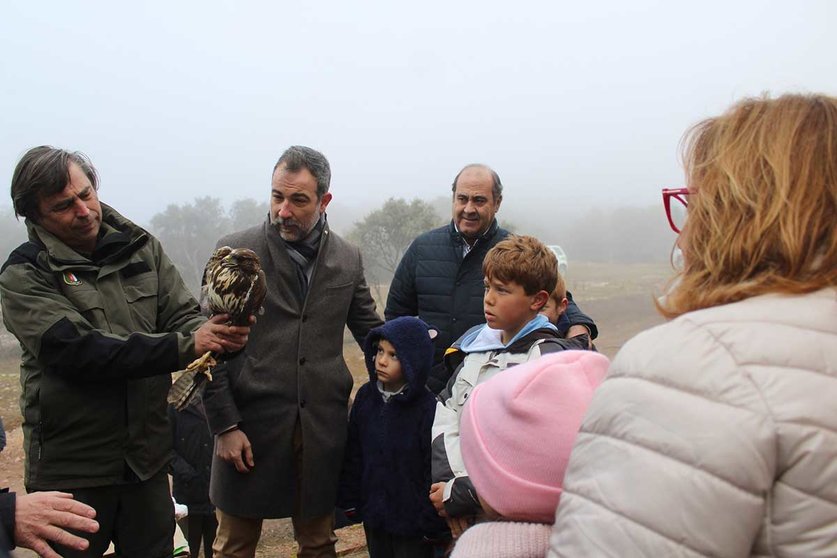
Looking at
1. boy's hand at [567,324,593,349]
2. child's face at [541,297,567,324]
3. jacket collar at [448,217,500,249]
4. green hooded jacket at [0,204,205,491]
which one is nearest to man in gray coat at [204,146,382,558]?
green hooded jacket at [0,204,205,491]

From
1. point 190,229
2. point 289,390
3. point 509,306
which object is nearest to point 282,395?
point 289,390

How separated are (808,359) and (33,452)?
3.13 m

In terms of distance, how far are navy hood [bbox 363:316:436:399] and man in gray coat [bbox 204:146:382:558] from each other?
0.39 metres

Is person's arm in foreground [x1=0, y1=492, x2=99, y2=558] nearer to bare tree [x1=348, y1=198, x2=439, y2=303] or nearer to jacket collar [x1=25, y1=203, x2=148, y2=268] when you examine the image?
jacket collar [x1=25, y1=203, x2=148, y2=268]

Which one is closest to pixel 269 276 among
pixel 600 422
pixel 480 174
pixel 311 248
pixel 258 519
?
pixel 311 248

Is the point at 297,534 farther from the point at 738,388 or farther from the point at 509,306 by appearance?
the point at 738,388

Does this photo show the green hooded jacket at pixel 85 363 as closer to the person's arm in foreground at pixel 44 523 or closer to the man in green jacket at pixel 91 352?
the man in green jacket at pixel 91 352

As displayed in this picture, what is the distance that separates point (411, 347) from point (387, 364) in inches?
6.7

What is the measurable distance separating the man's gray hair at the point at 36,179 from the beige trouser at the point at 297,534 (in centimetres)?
174

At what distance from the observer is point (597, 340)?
20.4 m

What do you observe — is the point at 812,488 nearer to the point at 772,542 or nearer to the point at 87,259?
the point at 772,542

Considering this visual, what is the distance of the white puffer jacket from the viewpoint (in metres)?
1.03

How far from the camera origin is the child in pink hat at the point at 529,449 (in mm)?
1620

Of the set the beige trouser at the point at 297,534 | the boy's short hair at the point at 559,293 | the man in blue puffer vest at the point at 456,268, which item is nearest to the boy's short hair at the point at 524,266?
the boy's short hair at the point at 559,293
